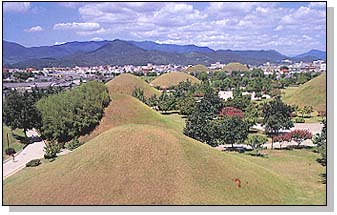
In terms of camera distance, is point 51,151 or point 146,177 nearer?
point 146,177

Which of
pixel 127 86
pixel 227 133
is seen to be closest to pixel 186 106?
pixel 227 133

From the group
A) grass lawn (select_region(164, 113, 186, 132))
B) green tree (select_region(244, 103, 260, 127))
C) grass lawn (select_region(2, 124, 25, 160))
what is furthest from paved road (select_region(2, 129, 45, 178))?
green tree (select_region(244, 103, 260, 127))

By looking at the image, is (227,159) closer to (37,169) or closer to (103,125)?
(37,169)

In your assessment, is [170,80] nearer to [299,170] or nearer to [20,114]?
[20,114]

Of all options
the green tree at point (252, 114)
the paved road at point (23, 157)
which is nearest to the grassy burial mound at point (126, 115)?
the paved road at point (23, 157)

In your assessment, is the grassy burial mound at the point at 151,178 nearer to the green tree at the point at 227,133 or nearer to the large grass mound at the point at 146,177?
the large grass mound at the point at 146,177

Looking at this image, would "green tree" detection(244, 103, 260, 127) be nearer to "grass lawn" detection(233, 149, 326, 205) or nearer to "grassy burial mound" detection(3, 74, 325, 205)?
"grass lawn" detection(233, 149, 326, 205)

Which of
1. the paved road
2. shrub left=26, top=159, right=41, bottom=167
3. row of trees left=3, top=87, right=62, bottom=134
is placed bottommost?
the paved road

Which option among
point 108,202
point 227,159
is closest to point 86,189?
point 108,202
